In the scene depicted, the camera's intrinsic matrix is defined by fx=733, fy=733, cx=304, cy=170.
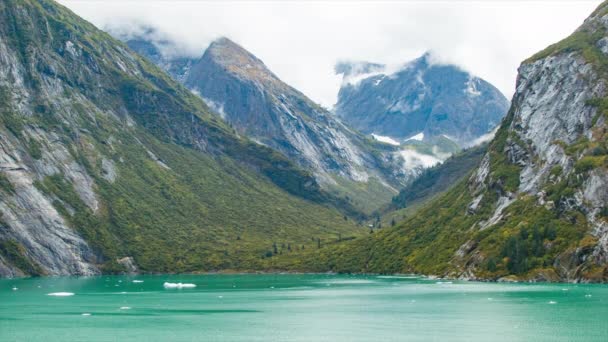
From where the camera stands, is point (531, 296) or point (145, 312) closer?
point (145, 312)

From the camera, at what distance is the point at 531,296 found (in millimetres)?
187500

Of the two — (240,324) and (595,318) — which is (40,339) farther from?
(595,318)

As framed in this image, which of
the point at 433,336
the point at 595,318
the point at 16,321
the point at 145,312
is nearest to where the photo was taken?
the point at 433,336

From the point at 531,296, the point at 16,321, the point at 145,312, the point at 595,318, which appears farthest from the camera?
the point at 531,296

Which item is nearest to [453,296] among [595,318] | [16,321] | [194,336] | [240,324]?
[595,318]

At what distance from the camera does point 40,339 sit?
124 meters

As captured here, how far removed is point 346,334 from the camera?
12738 centimetres

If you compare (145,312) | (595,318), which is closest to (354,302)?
(145,312)

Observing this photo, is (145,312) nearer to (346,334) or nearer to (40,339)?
(40,339)

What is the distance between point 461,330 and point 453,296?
71886 mm

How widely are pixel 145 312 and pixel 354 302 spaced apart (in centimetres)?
5367

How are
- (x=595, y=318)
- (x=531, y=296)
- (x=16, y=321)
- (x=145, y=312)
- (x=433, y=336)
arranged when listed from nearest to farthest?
(x=433, y=336)
(x=595, y=318)
(x=16, y=321)
(x=145, y=312)
(x=531, y=296)

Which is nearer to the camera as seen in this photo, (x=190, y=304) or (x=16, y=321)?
(x=16, y=321)

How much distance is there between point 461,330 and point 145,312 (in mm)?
75406
